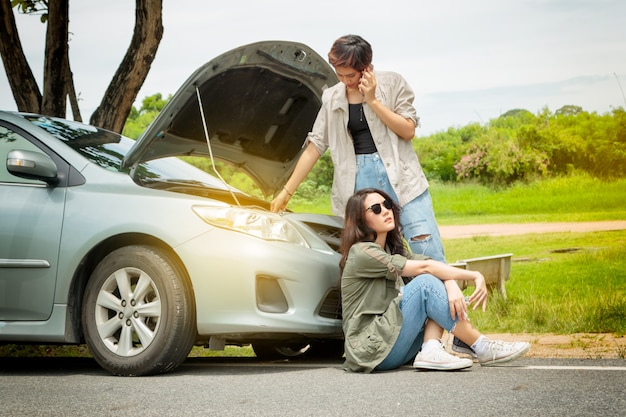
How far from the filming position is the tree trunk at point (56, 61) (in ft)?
31.6

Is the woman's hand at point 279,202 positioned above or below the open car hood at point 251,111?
below

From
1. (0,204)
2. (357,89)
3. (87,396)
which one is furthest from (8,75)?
(87,396)

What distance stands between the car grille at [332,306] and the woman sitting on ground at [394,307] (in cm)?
20

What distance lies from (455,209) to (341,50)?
16.2 meters

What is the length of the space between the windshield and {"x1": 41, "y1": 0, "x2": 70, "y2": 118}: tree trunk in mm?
2883

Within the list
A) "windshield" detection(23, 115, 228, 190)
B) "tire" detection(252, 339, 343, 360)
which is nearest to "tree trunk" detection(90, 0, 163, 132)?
"windshield" detection(23, 115, 228, 190)

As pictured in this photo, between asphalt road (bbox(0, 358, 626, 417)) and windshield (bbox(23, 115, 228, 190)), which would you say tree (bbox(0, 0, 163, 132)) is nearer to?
windshield (bbox(23, 115, 228, 190))

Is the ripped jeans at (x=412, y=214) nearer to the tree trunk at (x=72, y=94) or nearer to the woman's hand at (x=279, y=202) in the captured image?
the woman's hand at (x=279, y=202)

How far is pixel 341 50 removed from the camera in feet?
18.7

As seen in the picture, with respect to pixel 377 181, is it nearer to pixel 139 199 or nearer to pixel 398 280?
pixel 398 280

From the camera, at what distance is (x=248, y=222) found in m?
5.48

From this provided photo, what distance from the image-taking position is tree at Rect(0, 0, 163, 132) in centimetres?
950

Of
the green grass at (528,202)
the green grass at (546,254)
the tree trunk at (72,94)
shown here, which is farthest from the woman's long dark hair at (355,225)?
the green grass at (528,202)

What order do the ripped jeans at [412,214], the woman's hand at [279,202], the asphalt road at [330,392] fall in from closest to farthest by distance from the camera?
the asphalt road at [330,392] → the ripped jeans at [412,214] → the woman's hand at [279,202]
